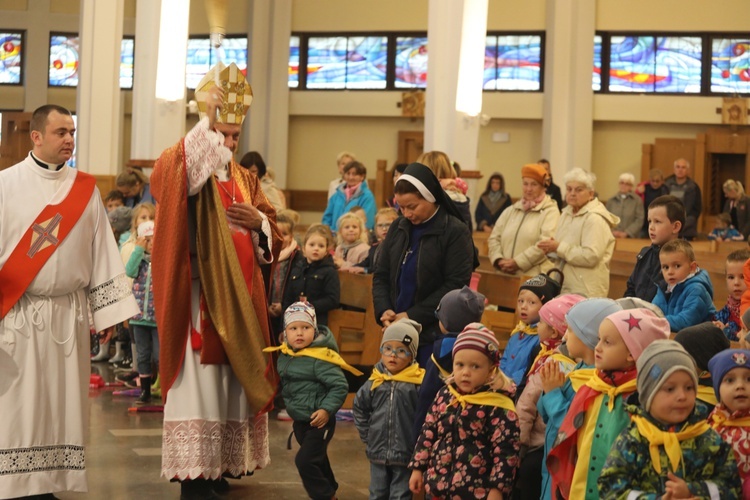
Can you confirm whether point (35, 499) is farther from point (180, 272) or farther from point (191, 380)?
point (180, 272)

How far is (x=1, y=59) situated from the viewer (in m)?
22.8

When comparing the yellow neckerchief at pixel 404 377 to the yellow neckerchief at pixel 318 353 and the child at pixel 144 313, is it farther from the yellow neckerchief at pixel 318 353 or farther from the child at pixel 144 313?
the child at pixel 144 313

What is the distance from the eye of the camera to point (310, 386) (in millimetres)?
5777

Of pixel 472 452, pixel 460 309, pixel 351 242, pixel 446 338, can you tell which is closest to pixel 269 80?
pixel 351 242

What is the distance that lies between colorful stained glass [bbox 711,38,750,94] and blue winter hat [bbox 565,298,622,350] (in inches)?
651

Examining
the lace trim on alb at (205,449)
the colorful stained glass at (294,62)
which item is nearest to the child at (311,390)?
the lace trim on alb at (205,449)

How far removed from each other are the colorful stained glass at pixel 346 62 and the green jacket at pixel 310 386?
15.8 metres

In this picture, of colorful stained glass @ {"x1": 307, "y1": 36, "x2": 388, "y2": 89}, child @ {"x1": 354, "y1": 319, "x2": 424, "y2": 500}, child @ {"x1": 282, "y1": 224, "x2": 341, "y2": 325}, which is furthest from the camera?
colorful stained glass @ {"x1": 307, "y1": 36, "x2": 388, "y2": 89}

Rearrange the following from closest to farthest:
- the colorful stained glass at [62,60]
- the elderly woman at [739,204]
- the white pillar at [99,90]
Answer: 1. the white pillar at [99,90]
2. the elderly woman at [739,204]
3. the colorful stained glass at [62,60]

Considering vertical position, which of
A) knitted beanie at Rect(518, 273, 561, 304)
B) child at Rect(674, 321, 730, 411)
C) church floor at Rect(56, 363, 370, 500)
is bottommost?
church floor at Rect(56, 363, 370, 500)

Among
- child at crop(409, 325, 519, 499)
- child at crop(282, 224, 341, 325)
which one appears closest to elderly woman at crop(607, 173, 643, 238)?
child at crop(282, 224, 341, 325)

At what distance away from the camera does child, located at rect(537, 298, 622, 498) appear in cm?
423

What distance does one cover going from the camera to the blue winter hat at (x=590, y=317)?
421cm

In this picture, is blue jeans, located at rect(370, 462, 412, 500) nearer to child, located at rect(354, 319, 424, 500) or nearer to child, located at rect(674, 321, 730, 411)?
child, located at rect(354, 319, 424, 500)
